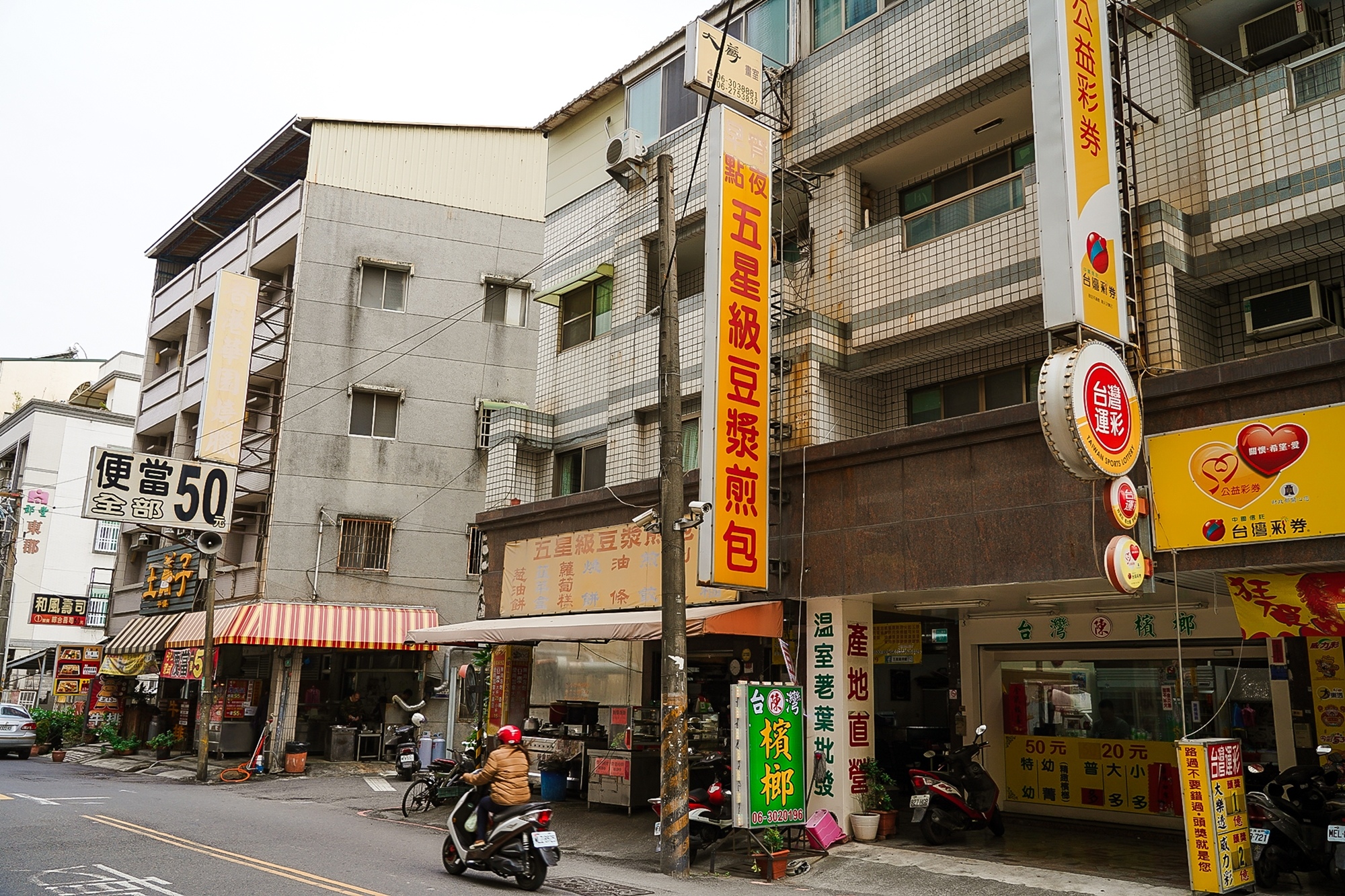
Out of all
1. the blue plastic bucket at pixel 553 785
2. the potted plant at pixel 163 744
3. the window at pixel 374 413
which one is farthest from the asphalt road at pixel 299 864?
the window at pixel 374 413

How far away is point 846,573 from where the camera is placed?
43.6 feet

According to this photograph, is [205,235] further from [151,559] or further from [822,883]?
[822,883]

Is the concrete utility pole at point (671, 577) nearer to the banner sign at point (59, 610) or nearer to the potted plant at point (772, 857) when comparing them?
the potted plant at point (772, 857)

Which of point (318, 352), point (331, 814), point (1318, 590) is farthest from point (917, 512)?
point (318, 352)

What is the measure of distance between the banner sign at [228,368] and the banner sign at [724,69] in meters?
16.5

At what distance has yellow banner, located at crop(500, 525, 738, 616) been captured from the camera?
15.7 meters

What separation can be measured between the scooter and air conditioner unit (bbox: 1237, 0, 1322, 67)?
8.55m

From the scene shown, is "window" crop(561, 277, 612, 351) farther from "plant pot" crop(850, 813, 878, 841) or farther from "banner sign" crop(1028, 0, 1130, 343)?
"banner sign" crop(1028, 0, 1130, 343)

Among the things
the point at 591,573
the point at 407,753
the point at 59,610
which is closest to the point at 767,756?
the point at 591,573

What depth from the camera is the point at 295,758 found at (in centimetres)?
2330

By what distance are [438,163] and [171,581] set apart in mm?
14318

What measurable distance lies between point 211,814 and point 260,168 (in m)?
21.0

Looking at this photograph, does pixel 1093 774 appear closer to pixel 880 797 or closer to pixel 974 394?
pixel 880 797

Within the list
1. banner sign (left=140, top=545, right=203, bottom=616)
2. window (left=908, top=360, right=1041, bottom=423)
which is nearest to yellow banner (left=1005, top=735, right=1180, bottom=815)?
window (left=908, top=360, right=1041, bottom=423)
